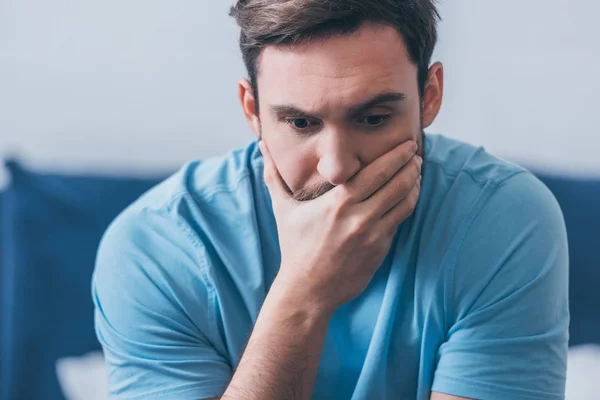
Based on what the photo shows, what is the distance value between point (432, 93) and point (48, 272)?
1099 millimetres

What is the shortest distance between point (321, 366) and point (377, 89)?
472mm

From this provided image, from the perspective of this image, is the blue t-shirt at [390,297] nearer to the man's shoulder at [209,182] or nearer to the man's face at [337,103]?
the man's shoulder at [209,182]

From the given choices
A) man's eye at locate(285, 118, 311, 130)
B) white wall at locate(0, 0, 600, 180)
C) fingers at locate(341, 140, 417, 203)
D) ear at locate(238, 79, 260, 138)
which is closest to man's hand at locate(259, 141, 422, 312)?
fingers at locate(341, 140, 417, 203)

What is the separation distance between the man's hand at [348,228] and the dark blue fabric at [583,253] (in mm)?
795

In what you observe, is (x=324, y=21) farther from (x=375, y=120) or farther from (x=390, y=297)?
(x=390, y=297)

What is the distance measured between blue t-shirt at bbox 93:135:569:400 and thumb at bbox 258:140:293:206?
0.32ft

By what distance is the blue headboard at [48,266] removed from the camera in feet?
6.13

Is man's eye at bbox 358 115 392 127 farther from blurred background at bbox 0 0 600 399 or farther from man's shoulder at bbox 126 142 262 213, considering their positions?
blurred background at bbox 0 0 600 399

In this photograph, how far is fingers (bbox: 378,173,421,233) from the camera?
1178 mm

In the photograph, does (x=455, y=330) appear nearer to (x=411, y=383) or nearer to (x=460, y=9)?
(x=411, y=383)

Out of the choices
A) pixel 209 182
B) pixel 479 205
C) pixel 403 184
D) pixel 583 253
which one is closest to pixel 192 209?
pixel 209 182

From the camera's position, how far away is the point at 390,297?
4.05 feet

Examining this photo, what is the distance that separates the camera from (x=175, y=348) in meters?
1.21

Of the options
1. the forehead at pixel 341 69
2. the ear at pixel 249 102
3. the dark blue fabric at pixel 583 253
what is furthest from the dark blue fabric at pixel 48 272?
the dark blue fabric at pixel 583 253
